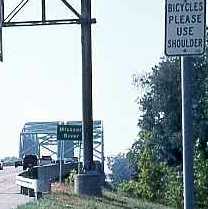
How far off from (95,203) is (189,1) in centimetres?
1439

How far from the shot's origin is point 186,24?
21.5ft

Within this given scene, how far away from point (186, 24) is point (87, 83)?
18920 mm

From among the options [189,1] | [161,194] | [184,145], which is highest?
[189,1]

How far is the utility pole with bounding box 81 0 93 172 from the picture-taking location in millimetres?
25328

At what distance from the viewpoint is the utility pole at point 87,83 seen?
25.3 m

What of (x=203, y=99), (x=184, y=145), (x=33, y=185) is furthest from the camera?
(x=203, y=99)

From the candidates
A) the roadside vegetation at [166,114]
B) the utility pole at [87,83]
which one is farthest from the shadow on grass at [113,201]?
the roadside vegetation at [166,114]

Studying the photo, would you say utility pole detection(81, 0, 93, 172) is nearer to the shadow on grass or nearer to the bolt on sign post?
the shadow on grass

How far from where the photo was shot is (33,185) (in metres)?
29.5

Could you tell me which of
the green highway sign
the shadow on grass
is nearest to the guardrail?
the green highway sign

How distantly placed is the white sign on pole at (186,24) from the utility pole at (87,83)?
1881 cm

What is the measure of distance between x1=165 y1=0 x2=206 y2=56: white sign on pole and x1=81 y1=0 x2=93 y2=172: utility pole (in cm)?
1881

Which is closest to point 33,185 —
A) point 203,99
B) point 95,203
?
point 95,203

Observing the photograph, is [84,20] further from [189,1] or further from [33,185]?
[189,1]
